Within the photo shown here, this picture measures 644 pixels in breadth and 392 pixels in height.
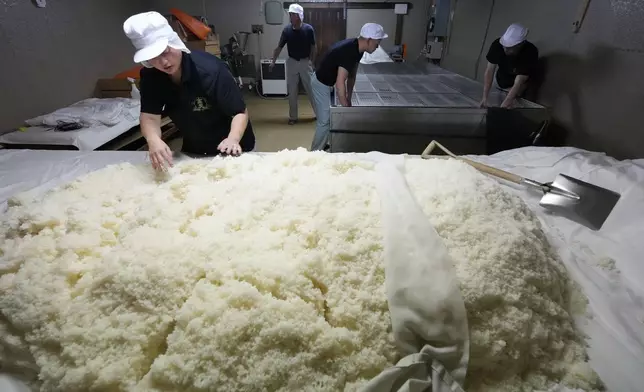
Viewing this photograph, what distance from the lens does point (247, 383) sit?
574mm

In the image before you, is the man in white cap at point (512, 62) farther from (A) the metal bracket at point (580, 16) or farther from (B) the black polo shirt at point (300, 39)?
(B) the black polo shirt at point (300, 39)

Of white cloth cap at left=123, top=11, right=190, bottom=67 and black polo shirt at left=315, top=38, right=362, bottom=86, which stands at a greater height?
white cloth cap at left=123, top=11, right=190, bottom=67

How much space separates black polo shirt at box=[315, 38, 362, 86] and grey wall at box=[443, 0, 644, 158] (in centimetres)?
157

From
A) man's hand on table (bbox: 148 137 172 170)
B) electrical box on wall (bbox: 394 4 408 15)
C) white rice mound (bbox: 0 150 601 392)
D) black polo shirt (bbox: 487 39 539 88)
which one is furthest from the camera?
electrical box on wall (bbox: 394 4 408 15)

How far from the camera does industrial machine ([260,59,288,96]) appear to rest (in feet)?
18.0

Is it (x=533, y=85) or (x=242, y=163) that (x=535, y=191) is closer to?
(x=242, y=163)

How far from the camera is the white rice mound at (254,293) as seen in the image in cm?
61

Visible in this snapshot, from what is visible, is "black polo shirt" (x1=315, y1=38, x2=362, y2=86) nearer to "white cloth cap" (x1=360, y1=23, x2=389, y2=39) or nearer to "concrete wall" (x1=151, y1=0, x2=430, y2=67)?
"white cloth cap" (x1=360, y1=23, x2=389, y2=39)

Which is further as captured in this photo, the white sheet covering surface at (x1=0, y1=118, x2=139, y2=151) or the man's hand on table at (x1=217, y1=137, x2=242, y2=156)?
the white sheet covering surface at (x1=0, y1=118, x2=139, y2=151)

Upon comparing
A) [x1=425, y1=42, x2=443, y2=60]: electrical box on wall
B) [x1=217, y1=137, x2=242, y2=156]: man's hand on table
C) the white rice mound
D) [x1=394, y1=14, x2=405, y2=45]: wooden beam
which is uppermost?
[x1=394, y1=14, x2=405, y2=45]: wooden beam

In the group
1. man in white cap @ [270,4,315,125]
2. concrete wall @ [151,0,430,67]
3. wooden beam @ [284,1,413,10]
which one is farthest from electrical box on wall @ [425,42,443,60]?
man in white cap @ [270,4,315,125]

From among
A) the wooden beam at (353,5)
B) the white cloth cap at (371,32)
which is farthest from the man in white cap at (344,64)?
the wooden beam at (353,5)

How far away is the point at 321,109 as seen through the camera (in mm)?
3268

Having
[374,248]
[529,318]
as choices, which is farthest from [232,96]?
[529,318]
